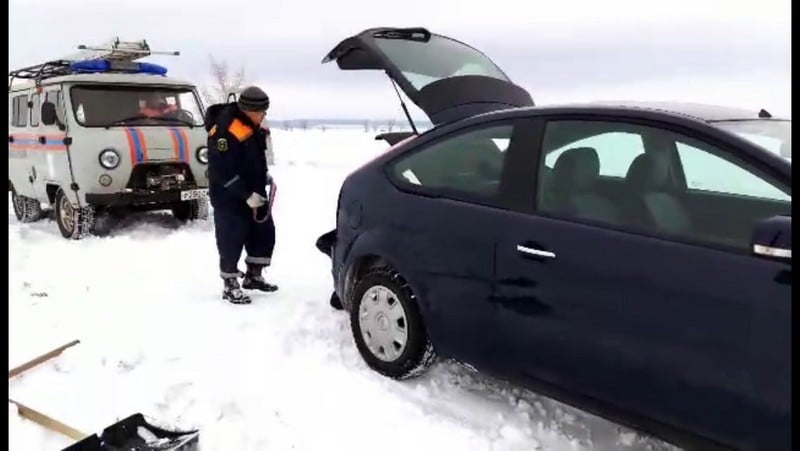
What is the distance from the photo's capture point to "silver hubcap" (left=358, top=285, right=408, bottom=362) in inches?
155

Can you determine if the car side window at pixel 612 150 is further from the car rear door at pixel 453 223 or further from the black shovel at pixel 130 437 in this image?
the black shovel at pixel 130 437

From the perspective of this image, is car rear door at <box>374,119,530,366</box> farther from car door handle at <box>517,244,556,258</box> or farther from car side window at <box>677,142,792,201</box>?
car side window at <box>677,142,792,201</box>

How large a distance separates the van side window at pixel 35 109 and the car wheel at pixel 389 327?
276 inches

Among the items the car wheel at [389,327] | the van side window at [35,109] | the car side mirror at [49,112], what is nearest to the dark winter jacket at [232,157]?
the car wheel at [389,327]

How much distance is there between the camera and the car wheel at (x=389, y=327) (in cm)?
385

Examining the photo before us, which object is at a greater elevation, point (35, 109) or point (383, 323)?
point (35, 109)

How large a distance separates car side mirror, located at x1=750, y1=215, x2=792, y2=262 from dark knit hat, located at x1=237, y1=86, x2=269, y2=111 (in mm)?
3830

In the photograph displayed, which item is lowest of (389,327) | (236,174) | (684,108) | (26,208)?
(26,208)

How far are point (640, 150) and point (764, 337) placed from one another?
40.9 inches

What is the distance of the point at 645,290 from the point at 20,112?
31.5 feet

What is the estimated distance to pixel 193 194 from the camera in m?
8.87

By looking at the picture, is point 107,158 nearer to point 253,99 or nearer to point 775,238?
point 253,99

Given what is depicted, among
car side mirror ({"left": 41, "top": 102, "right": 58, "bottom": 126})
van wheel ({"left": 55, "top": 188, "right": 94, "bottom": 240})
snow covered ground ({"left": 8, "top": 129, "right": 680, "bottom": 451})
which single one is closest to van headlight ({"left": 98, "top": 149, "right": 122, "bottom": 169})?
van wheel ({"left": 55, "top": 188, "right": 94, "bottom": 240})

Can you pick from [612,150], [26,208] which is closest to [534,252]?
[612,150]
